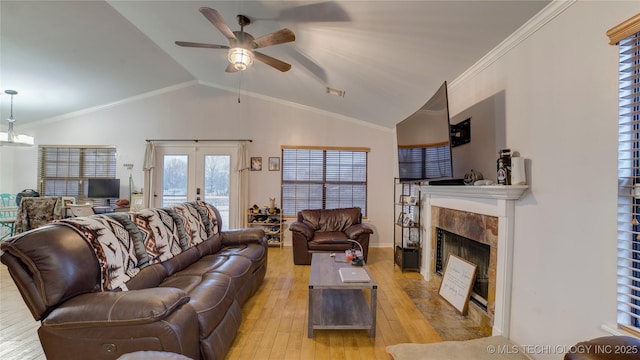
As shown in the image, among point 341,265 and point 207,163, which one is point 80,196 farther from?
point 341,265

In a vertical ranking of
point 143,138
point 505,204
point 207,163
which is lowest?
point 505,204

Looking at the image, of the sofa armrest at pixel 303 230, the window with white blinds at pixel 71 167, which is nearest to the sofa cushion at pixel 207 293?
the sofa armrest at pixel 303 230

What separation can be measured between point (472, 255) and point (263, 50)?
3466mm

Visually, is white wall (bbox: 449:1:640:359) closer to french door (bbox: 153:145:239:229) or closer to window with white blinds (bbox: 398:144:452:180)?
window with white blinds (bbox: 398:144:452:180)

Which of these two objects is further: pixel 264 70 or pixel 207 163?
pixel 207 163

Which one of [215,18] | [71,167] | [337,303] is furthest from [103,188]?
[337,303]

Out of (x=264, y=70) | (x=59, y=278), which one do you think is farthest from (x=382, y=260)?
(x=59, y=278)

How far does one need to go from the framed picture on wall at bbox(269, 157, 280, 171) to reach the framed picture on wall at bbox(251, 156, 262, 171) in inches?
8.3

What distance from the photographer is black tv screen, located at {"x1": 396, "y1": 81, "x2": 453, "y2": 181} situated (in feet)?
7.88

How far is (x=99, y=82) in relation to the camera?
4.62 m

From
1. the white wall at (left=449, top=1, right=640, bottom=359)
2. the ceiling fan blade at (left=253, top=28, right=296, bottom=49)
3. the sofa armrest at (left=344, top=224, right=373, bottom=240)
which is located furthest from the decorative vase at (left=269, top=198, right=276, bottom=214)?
the white wall at (left=449, top=1, right=640, bottom=359)

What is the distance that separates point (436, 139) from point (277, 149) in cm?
354

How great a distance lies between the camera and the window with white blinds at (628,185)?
49.3 inches

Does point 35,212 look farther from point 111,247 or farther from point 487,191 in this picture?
point 487,191
